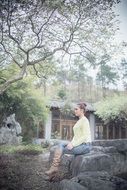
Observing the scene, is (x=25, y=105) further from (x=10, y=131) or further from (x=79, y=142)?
(x=79, y=142)

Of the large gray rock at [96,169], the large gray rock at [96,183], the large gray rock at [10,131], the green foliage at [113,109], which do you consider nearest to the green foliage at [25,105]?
the large gray rock at [10,131]

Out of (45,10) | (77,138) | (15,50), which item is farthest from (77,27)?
(77,138)

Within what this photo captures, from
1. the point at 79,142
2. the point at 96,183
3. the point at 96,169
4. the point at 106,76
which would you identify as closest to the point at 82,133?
the point at 79,142

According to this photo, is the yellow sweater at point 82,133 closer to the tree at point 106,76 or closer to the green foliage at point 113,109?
the green foliage at point 113,109

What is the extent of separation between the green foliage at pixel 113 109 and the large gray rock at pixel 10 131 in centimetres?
771

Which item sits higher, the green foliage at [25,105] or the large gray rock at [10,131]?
the green foliage at [25,105]

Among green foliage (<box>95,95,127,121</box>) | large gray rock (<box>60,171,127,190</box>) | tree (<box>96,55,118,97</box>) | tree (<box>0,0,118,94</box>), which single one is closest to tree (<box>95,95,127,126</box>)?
green foliage (<box>95,95,127,121</box>)

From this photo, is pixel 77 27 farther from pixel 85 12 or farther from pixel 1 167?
pixel 1 167

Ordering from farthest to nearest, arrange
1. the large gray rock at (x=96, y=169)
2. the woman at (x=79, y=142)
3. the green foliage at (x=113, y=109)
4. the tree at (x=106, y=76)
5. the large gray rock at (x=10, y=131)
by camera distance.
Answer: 1. the tree at (x=106, y=76)
2. the green foliage at (x=113, y=109)
3. the large gray rock at (x=10, y=131)
4. the woman at (x=79, y=142)
5. the large gray rock at (x=96, y=169)

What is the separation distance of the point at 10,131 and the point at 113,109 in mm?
8666

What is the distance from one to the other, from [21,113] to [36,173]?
9221 mm

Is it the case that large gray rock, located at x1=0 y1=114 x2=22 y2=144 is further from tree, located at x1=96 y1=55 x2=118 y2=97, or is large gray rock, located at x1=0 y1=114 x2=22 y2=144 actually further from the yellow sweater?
tree, located at x1=96 y1=55 x2=118 y2=97

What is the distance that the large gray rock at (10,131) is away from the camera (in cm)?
1389

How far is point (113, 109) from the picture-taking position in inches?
802
